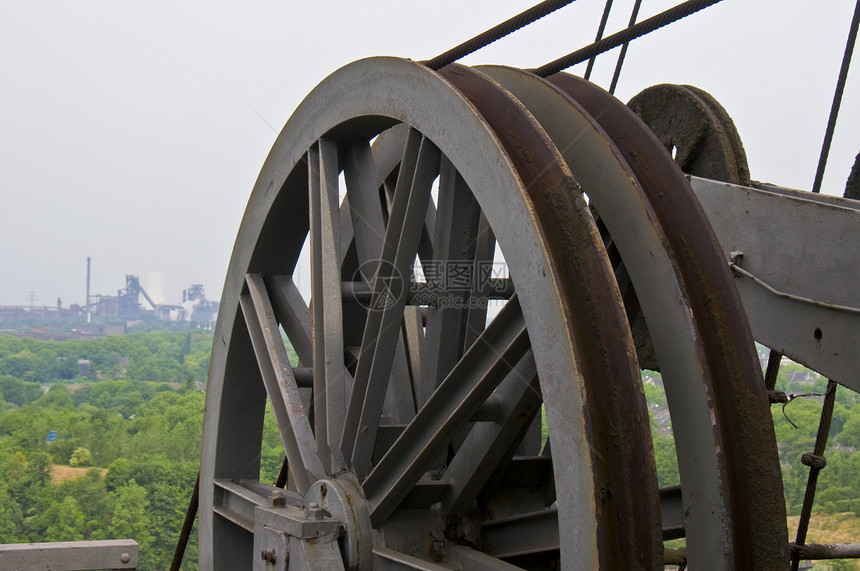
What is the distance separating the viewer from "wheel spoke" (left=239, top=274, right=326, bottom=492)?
12.7ft

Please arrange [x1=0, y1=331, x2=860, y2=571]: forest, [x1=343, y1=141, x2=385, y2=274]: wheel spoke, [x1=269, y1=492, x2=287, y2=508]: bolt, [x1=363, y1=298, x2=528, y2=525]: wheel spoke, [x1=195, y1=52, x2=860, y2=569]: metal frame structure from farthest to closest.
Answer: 1. [x1=0, y1=331, x2=860, y2=571]: forest
2. [x1=343, y1=141, x2=385, y2=274]: wheel spoke
3. [x1=269, y1=492, x2=287, y2=508]: bolt
4. [x1=363, y1=298, x2=528, y2=525]: wheel spoke
5. [x1=195, y1=52, x2=860, y2=569]: metal frame structure

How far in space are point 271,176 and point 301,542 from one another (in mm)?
1849

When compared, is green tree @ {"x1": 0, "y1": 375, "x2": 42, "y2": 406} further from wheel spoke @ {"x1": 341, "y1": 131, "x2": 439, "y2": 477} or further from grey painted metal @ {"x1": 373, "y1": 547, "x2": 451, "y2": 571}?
grey painted metal @ {"x1": 373, "y1": 547, "x2": 451, "y2": 571}

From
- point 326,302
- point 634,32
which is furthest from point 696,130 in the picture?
point 326,302

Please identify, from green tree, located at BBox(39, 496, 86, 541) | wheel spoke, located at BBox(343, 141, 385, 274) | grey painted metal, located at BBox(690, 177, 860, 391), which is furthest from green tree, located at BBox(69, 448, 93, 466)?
grey painted metal, located at BBox(690, 177, 860, 391)

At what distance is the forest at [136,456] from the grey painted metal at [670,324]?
97.3 feet

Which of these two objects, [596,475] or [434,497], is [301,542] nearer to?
[434,497]

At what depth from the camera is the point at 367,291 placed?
4.39 metres

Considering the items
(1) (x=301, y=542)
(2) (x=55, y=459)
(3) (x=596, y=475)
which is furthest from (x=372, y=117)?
(2) (x=55, y=459)

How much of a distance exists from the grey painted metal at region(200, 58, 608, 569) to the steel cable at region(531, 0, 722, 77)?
36cm

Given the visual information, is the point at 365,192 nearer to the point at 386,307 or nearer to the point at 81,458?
the point at 386,307

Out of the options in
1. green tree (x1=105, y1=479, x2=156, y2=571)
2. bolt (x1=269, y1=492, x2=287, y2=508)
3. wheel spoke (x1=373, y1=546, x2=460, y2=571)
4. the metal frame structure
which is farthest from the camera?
green tree (x1=105, y1=479, x2=156, y2=571)

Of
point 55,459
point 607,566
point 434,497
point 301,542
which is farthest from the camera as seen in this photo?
point 55,459

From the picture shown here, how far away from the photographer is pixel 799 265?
2.92 metres
